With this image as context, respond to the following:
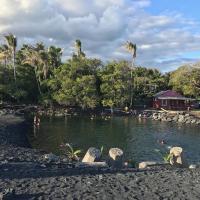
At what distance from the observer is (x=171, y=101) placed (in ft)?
319

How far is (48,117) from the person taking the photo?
77000 millimetres

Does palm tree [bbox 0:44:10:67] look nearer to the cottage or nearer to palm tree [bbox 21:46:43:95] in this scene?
palm tree [bbox 21:46:43:95]

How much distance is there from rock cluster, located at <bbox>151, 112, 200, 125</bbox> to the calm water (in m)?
11.2

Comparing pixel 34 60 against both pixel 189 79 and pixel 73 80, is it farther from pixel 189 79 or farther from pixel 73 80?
pixel 189 79

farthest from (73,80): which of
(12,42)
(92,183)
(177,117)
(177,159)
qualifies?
(92,183)

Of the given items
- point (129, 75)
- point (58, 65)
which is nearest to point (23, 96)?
point (58, 65)

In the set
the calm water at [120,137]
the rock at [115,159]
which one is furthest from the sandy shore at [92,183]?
the calm water at [120,137]

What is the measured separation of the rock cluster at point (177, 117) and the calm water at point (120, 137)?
36.8 ft

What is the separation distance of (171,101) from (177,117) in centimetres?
1746

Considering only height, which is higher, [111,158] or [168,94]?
[168,94]

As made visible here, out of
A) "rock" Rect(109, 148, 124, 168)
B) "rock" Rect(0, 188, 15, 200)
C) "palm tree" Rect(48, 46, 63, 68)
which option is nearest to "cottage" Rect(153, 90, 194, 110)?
"palm tree" Rect(48, 46, 63, 68)

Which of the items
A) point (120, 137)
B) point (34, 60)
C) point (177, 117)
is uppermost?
point (34, 60)

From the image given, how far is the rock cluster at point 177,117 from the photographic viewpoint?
76.6 m

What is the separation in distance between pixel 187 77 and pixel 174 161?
66.2 m
